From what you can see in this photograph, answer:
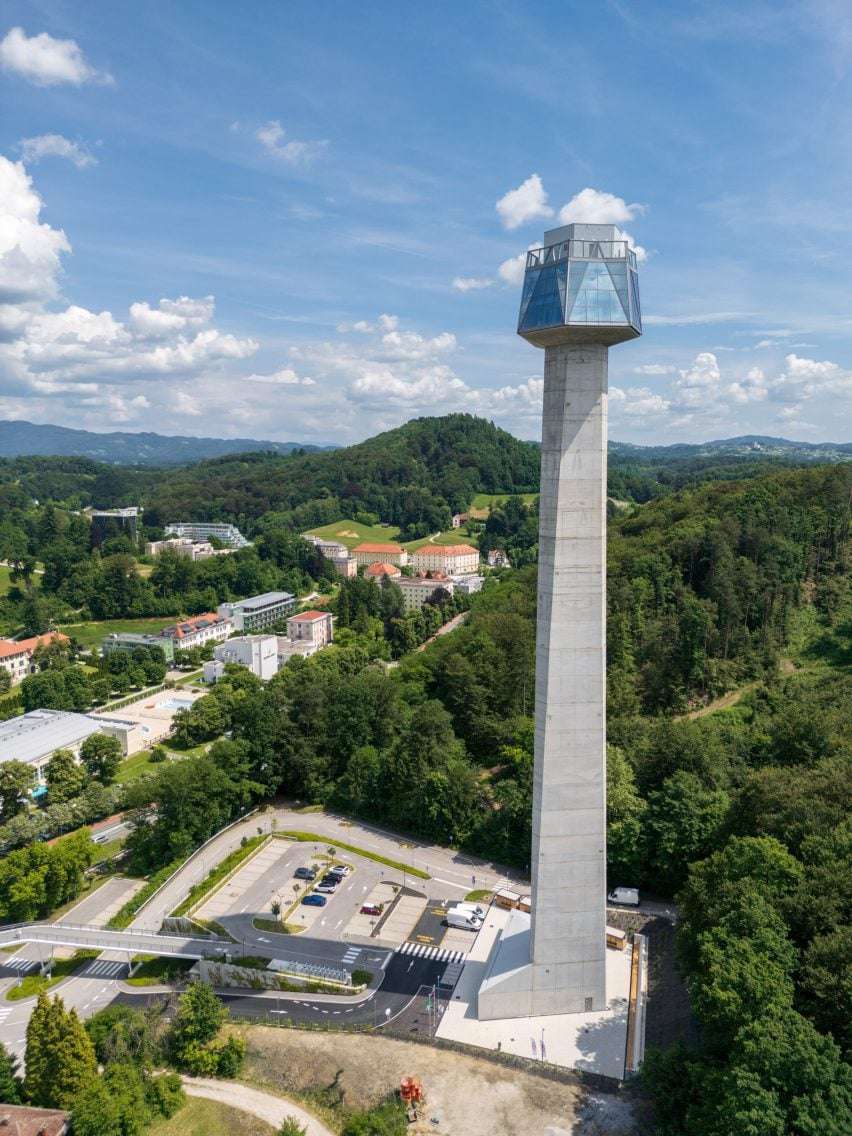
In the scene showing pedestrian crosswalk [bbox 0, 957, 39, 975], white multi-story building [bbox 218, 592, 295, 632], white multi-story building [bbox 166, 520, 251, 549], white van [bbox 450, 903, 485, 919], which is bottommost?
pedestrian crosswalk [bbox 0, 957, 39, 975]

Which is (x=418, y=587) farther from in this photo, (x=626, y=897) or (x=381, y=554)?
(x=626, y=897)

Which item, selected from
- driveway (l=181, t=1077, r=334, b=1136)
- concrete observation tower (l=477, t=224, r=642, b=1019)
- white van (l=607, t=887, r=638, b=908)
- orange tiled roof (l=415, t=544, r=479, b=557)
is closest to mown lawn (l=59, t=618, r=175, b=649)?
orange tiled roof (l=415, t=544, r=479, b=557)

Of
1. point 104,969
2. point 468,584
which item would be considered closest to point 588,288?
point 104,969

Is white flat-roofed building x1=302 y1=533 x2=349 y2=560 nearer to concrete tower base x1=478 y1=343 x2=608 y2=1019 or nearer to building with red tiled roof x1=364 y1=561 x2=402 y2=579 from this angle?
building with red tiled roof x1=364 y1=561 x2=402 y2=579

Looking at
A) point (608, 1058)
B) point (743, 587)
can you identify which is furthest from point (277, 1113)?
point (743, 587)

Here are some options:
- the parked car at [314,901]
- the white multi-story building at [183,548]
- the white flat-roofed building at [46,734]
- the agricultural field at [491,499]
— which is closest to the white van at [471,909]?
the parked car at [314,901]

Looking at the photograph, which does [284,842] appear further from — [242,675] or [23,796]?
[242,675]

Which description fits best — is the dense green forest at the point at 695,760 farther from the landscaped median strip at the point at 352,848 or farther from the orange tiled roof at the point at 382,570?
the orange tiled roof at the point at 382,570
